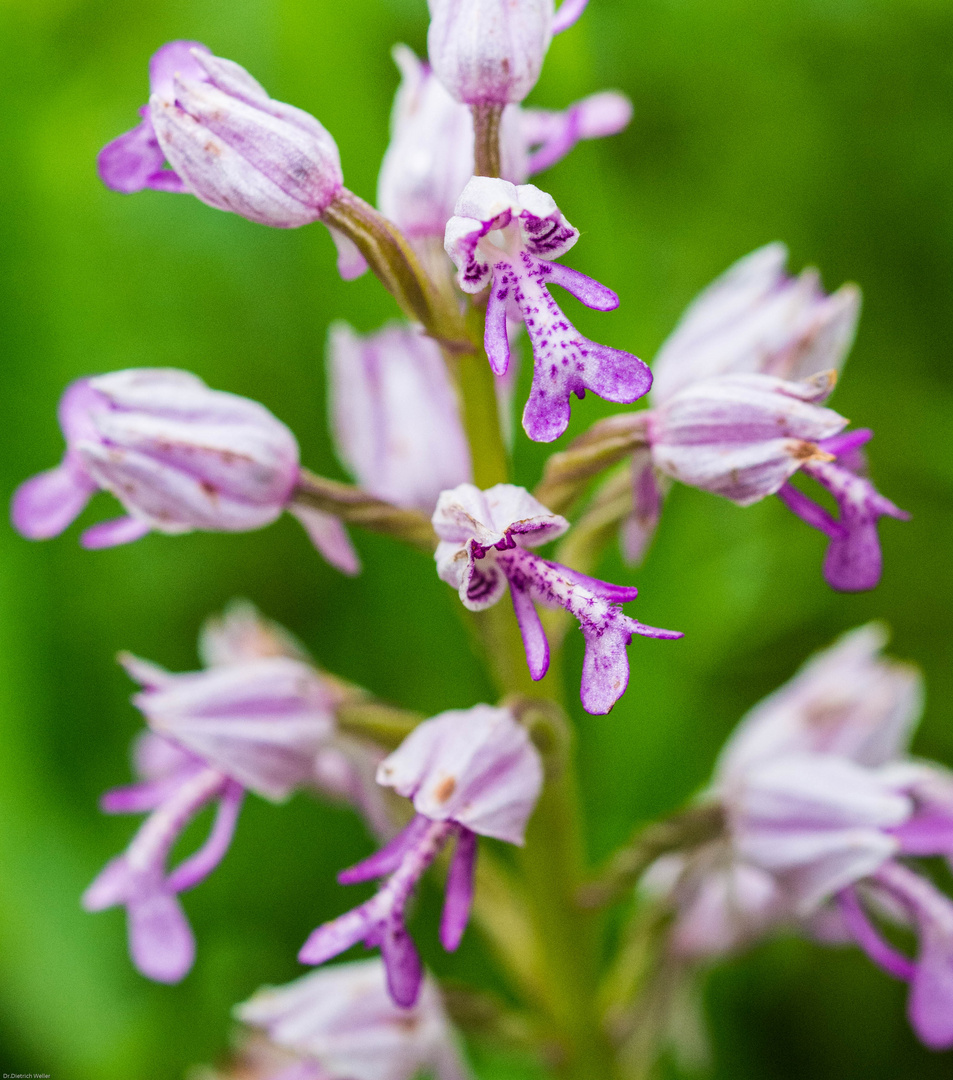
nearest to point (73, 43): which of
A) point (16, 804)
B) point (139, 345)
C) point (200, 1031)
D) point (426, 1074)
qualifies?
point (139, 345)

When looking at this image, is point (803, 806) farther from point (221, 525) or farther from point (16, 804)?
point (16, 804)

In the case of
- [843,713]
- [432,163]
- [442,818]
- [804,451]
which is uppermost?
[432,163]

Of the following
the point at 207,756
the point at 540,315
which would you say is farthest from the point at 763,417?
the point at 207,756

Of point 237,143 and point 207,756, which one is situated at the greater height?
point 237,143

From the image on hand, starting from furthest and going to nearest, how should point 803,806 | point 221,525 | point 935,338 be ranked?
1. point 935,338
2. point 803,806
3. point 221,525

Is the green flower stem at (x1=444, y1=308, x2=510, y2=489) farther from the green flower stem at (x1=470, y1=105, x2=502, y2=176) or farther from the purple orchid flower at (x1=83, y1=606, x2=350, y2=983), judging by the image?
the purple orchid flower at (x1=83, y1=606, x2=350, y2=983)

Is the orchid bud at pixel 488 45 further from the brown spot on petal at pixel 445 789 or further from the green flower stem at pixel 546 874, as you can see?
the brown spot on petal at pixel 445 789

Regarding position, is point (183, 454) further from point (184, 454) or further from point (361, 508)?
point (361, 508)
